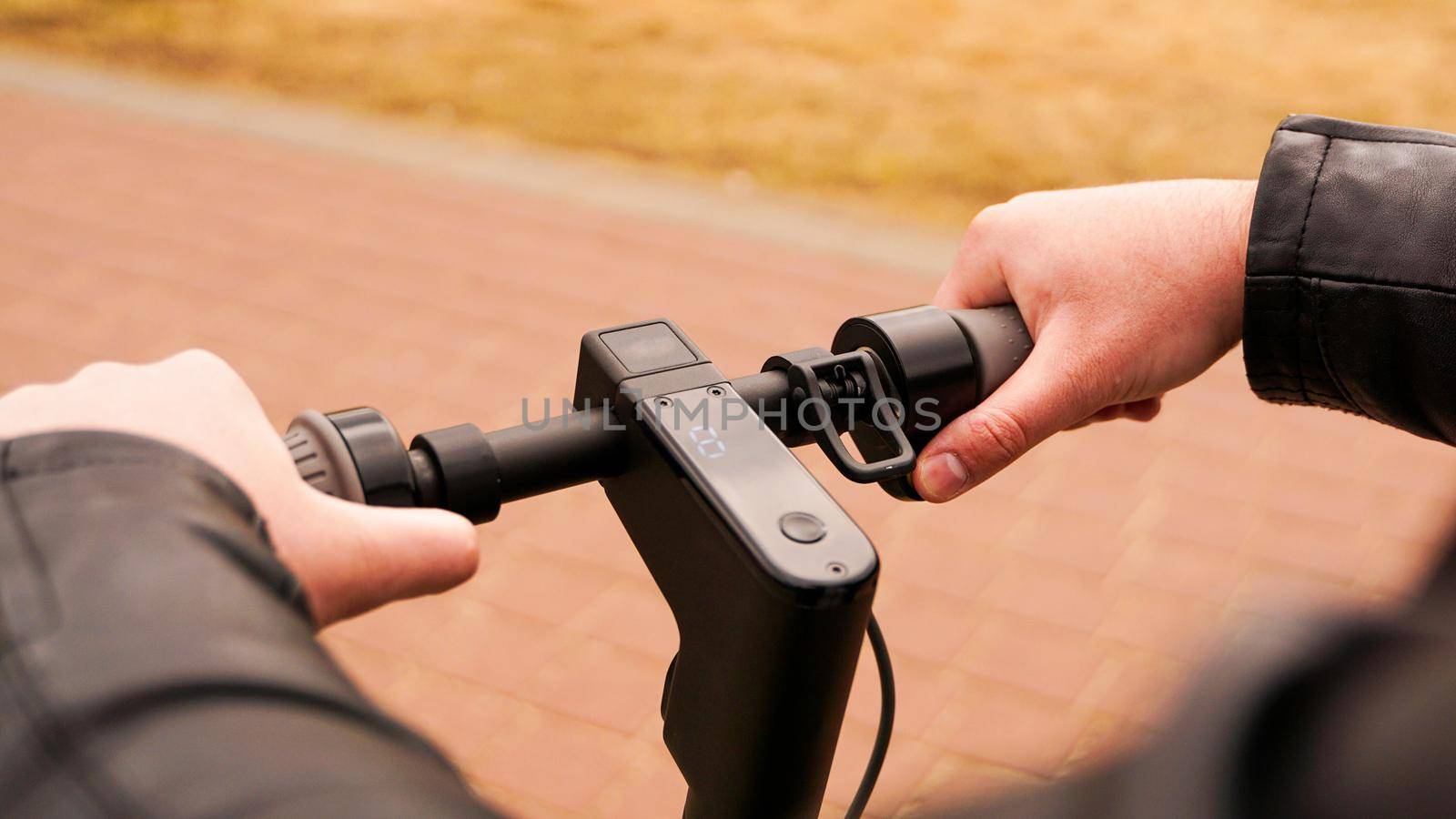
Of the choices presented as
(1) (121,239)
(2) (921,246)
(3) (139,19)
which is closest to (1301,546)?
(2) (921,246)

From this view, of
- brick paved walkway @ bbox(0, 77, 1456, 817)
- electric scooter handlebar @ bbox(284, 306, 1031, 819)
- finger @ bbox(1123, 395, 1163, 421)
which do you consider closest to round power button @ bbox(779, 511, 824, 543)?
electric scooter handlebar @ bbox(284, 306, 1031, 819)

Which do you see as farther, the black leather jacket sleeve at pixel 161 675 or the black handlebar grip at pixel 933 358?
the black handlebar grip at pixel 933 358

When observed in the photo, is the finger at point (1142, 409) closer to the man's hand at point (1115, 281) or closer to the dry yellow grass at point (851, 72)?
the man's hand at point (1115, 281)

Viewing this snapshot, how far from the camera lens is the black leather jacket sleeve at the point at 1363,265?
1.33 m

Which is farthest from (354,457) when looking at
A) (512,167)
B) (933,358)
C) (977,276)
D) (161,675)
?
(512,167)

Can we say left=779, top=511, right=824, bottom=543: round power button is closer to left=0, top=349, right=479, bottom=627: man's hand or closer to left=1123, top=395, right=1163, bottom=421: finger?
left=0, top=349, right=479, bottom=627: man's hand

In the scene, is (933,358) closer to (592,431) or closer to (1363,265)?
(592,431)

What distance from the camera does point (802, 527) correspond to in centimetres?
97

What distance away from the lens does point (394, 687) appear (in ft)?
10.8

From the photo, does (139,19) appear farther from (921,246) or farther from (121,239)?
(921,246)

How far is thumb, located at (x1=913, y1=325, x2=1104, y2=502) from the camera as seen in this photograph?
4.39ft

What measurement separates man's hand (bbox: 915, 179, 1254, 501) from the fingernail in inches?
5.4

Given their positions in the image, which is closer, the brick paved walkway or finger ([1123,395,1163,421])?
finger ([1123,395,1163,421])

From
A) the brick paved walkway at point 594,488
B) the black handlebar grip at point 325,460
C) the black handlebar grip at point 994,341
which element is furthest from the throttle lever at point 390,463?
the brick paved walkway at point 594,488
